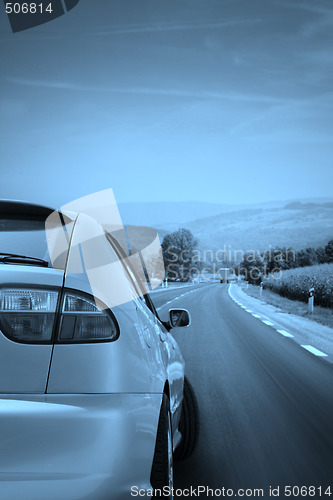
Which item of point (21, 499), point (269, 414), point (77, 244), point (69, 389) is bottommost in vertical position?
point (269, 414)

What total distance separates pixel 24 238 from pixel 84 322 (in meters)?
0.58

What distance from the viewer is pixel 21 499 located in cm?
178

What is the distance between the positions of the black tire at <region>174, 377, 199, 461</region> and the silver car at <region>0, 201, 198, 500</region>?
142cm

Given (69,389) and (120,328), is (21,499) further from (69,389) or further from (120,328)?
Answer: (120,328)

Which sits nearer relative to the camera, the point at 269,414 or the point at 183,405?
the point at 183,405

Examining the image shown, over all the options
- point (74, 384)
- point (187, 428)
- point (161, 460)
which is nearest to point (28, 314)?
point (74, 384)

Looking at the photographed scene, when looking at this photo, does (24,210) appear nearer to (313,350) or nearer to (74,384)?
(74,384)

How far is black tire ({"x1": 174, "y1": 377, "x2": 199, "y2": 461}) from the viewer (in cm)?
364

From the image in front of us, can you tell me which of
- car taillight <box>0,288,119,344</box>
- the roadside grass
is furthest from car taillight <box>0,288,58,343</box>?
the roadside grass

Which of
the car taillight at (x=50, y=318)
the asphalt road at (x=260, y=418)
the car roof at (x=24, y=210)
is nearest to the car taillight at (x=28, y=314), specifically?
the car taillight at (x=50, y=318)

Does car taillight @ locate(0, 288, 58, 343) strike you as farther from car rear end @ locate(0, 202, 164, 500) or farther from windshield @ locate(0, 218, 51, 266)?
windshield @ locate(0, 218, 51, 266)

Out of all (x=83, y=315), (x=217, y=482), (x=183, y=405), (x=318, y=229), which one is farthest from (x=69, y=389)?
(x=318, y=229)

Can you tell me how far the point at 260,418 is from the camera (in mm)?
4656

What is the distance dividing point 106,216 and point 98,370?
1.05m
